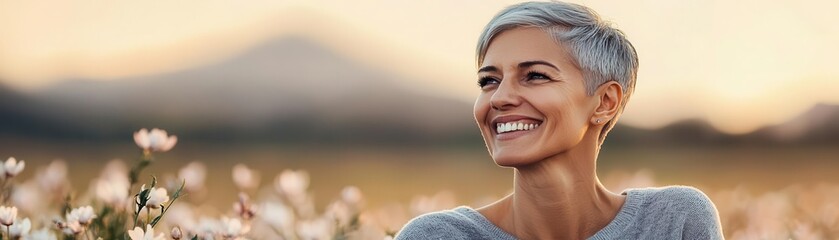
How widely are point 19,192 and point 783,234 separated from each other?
10.3ft

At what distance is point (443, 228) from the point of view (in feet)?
12.0

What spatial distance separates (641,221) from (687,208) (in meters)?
0.15

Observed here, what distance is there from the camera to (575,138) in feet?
11.4

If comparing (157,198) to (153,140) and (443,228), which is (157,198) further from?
(443,228)

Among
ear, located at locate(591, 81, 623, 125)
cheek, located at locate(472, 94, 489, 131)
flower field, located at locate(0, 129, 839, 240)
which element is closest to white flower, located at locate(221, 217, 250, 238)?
flower field, located at locate(0, 129, 839, 240)

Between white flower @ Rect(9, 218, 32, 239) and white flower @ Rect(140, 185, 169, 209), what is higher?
white flower @ Rect(140, 185, 169, 209)

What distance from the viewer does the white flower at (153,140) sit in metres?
3.81

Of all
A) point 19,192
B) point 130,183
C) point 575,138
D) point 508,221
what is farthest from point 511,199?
point 19,192

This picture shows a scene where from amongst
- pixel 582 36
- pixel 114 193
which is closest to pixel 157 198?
pixel 114 193

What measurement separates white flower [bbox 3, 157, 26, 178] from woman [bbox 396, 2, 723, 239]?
123 centimetres

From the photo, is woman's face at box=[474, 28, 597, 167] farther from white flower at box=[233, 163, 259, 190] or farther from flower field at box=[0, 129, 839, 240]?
white flower at box=[233, 163, 259, 190]

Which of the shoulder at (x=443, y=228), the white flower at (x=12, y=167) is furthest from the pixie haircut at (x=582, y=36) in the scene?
the white flower at (x=12, y=167)

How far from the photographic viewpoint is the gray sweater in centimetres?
365

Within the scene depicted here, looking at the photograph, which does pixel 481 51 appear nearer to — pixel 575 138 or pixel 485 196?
pixel 575 138
